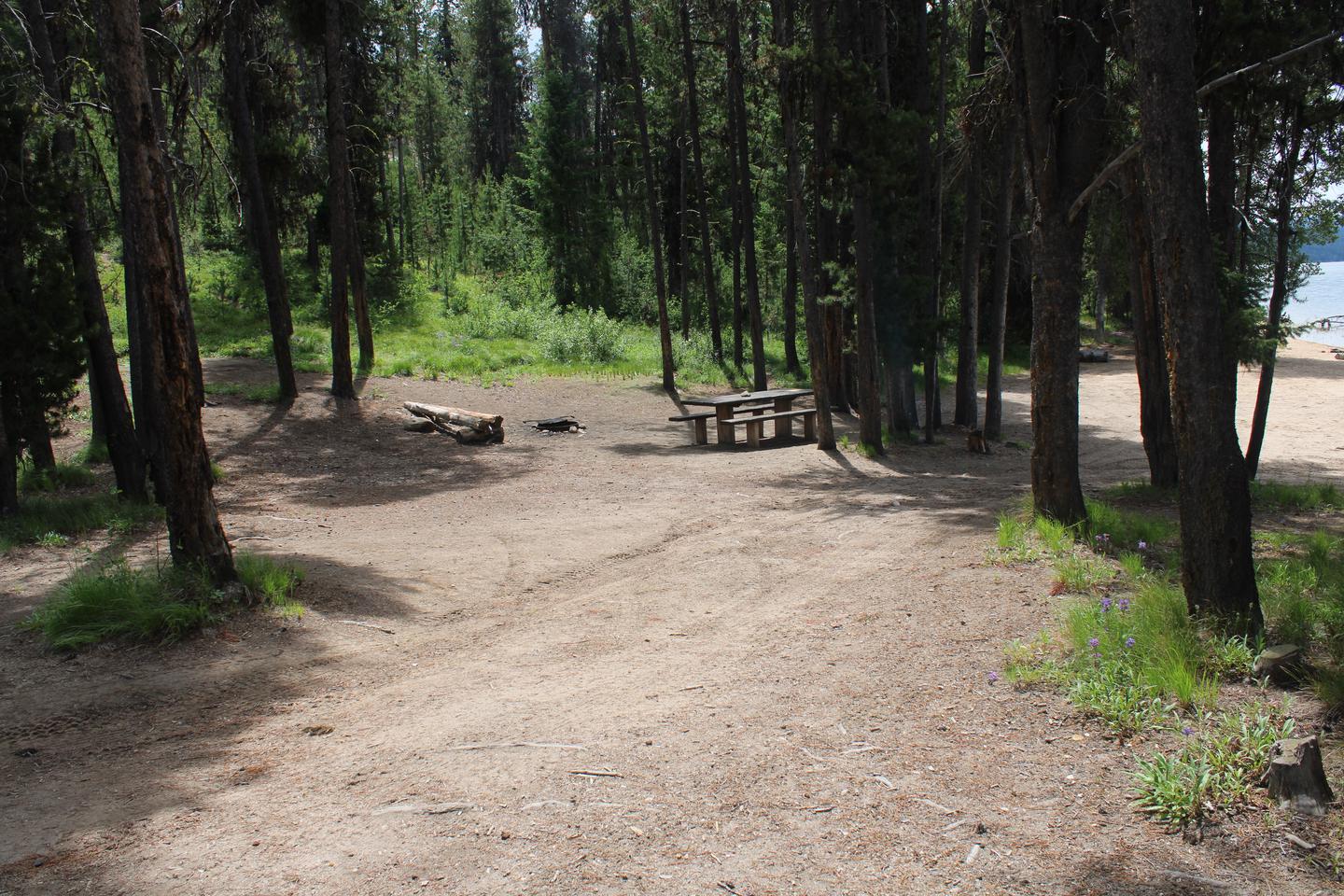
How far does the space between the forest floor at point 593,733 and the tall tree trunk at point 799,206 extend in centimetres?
616

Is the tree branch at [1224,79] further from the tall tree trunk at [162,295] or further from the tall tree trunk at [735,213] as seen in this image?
the tall tree trunk at [735,213]

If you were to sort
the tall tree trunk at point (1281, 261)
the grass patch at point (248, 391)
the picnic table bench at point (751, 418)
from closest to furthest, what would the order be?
1. the tall tree trunk at point (1281, 261)
2. the picnic table bench at point (751, 418)
3. the grass patch at point (248, 391)

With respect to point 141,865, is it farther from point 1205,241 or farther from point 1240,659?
point 1205,241

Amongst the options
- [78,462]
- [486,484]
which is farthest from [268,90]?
[486,484]

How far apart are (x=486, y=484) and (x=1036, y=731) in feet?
33.9

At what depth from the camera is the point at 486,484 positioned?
45.5ft

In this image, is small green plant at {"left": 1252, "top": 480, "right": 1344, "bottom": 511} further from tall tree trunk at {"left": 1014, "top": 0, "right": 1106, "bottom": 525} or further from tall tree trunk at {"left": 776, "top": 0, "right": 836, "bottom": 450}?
tall tree trunk at {"left": 776, "top": 0, "right": 836, "bottom": 450}

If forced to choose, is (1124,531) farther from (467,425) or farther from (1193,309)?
(467,425)

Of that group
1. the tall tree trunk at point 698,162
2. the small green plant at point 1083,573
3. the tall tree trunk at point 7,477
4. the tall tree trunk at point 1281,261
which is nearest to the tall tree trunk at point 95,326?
the tall tree trunk at point 7,477

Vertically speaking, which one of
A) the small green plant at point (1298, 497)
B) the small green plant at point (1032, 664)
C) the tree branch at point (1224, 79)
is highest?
the tree branch at point (1224, 79)

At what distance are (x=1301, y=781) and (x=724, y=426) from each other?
48.4ft

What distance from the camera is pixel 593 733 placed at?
4.83 metres

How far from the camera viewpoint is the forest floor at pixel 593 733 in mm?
3553

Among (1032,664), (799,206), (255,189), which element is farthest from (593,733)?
(255,189)
